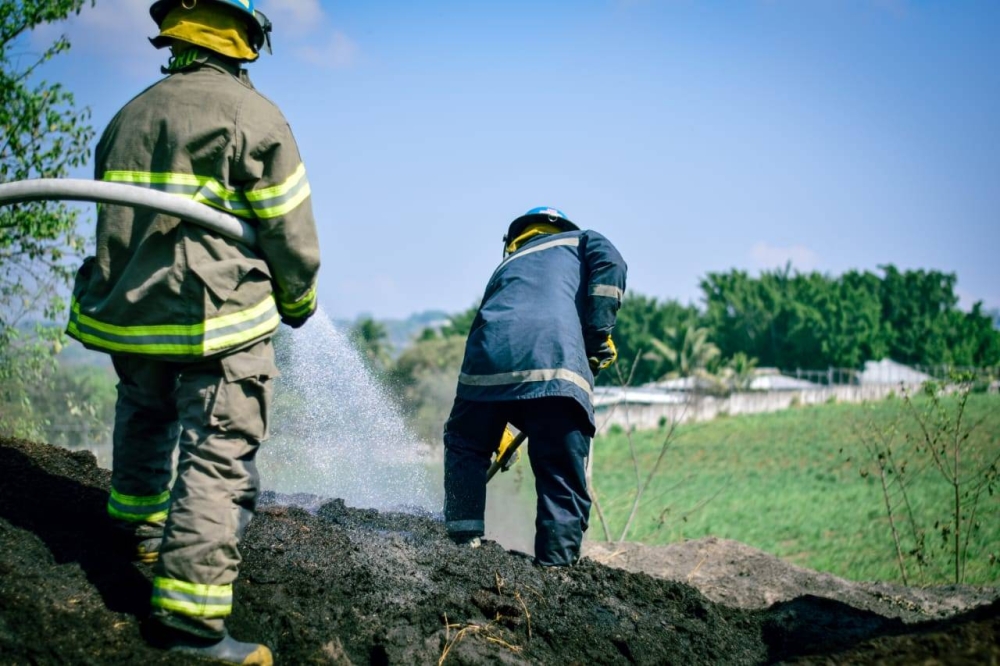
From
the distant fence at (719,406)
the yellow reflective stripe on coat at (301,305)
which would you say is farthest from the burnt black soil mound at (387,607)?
the distant fence at (719,406)

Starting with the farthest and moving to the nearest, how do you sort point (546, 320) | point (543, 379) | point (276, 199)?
point (546, 320)
point (543, 379)
point (276, 199)

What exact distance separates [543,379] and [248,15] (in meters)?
2.24

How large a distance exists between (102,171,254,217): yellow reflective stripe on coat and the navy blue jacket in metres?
1.98

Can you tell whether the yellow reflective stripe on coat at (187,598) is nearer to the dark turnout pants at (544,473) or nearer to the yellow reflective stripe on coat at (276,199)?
the yellow reflective stripe on coat at (276,199)

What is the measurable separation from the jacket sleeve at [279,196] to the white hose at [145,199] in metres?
0.09

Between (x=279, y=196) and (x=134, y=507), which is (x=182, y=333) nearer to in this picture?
(x=279, y=196)

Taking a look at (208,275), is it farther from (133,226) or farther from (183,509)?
(183,509)

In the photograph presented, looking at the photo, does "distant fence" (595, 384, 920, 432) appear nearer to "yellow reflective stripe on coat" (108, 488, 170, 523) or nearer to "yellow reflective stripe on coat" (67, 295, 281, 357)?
"yellow reflective stripe on coat" (108, 488, 170, 523)

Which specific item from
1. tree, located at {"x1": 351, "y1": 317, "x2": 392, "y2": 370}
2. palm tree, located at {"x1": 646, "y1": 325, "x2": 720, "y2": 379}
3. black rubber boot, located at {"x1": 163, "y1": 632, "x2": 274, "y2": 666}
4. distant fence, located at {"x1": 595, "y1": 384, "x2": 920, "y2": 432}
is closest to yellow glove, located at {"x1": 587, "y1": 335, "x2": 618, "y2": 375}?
black rubber boot, located at {"x1": 163, "y1": 632, "x2": 274, "y2": 666}

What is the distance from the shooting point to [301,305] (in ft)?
10.1

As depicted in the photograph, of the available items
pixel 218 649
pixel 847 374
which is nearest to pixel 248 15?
pixel 218 649

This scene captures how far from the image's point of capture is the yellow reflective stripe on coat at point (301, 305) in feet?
10.0

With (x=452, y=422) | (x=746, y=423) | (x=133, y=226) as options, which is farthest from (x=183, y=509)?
(x=746, y=423)

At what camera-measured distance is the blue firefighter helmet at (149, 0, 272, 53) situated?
3027mm
